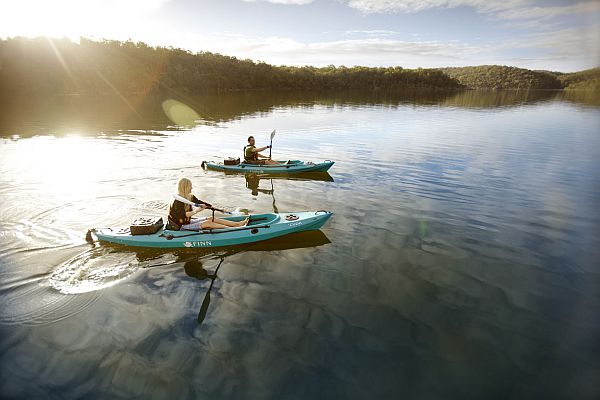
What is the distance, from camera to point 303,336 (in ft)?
20.2

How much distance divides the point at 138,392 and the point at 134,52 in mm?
101177

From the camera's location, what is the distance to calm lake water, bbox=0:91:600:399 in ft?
17.5

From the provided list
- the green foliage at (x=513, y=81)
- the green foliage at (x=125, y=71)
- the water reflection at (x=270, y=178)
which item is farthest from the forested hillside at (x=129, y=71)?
the green foliage at (x=513, y=81)

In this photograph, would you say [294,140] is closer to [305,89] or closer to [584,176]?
[584,176]

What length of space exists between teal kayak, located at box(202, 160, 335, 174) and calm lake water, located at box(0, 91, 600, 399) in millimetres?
538

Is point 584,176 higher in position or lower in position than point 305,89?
lower

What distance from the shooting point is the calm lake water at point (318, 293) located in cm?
533

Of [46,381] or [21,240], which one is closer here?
[46,381]

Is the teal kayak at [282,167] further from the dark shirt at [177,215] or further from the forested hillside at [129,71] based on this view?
the forested hillside at [129,71]

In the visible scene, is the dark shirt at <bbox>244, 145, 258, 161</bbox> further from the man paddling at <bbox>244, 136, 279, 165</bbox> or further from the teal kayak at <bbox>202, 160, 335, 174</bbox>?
the teal kayak at <bbox>202, 160, 335, 174</bbox>

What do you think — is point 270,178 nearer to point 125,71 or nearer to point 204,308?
point 204,308

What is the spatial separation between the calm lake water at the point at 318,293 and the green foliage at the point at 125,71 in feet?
221

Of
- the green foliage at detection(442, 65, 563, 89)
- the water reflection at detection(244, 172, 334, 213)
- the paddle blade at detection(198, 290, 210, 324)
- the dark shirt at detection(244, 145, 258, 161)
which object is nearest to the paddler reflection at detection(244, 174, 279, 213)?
the water reflection at detection(244, 172, 334, 213)

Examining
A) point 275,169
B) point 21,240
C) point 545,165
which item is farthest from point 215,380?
point 545,165
